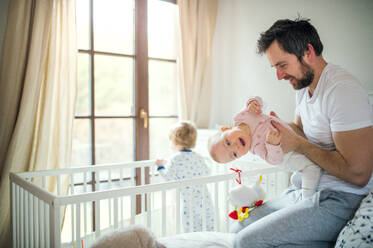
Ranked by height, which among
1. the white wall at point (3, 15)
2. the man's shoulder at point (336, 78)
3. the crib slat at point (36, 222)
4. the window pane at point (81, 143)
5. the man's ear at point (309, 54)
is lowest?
the crib slat at point (36, 222)

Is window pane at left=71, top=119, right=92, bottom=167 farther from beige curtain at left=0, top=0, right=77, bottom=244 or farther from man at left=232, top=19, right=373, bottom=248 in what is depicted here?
man at left=232, top=19, right=373, bottom=248

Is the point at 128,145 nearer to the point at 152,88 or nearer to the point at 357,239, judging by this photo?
the point at 152,88

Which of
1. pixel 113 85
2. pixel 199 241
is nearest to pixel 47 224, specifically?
pixel 199 241

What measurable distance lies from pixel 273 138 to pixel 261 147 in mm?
65

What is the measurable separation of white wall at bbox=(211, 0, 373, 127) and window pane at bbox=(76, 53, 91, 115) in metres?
1.19

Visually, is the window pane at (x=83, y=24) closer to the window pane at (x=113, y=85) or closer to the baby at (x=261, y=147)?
the window pane at (x=113, y=85)

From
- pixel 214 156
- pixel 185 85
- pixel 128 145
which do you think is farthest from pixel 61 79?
pixel 214 156

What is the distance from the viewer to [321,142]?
1167 mm

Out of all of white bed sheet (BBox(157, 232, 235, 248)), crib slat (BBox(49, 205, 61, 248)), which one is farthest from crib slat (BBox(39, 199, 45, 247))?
white bed sheet (BBox(157, 232, 235, 248))

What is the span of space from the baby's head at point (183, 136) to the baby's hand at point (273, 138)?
3.02 feet

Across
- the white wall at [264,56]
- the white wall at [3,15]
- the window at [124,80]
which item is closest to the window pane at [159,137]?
the window at [124,80]

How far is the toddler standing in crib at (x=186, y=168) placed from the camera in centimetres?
192

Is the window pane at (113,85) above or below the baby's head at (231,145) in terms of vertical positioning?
above

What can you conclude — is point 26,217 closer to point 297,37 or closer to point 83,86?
point 83,86
